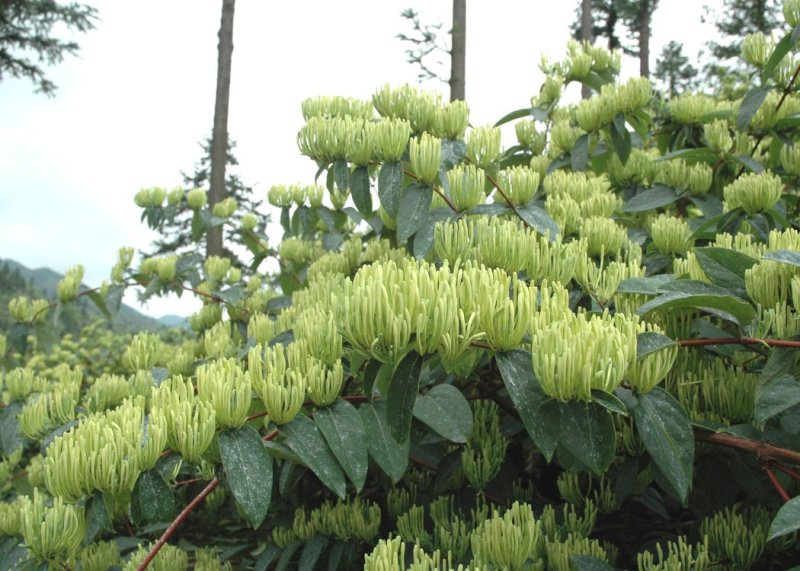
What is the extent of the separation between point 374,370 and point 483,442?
595 millimetres

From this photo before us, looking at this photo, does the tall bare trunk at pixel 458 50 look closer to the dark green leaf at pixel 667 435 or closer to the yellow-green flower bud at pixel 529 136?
the yellow-green flower bud at pixel 529 136

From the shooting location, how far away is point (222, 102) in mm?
7375

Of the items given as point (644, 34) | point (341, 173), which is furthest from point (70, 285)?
point (644, 34)

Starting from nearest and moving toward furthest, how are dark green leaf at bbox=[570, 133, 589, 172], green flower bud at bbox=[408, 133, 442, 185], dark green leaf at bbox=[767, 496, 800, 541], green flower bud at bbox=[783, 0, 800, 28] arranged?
dark green leaf at bbox=[767, 496, 800, 541]
green flower bud at bbox=[408, 133, 442, 185]
green flower bud at bbox=[783, 0, 800, 28]
dark green leaf at bbox=[570, 133, 589, 172]

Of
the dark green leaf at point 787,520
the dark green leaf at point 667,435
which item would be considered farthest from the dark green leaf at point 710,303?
the dark green leaf at point 787,520

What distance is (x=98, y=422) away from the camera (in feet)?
3.05

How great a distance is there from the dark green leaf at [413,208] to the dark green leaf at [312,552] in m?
0.72

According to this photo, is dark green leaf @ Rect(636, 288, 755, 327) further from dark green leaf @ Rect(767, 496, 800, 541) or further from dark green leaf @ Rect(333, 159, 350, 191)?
dark green leaf @ Rect(333, 159, 350, 191)

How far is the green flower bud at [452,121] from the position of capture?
66.0 inches

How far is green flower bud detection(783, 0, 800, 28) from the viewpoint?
5.88 feet

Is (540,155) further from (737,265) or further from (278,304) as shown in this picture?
(737,265)

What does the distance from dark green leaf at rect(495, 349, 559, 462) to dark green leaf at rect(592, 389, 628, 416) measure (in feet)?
0.22

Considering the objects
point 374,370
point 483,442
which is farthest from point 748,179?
point 374,370

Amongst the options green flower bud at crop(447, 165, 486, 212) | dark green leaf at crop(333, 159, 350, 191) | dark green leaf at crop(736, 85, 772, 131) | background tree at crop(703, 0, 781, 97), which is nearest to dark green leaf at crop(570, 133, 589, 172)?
dark green leaf at crop(736, 85, 772, 131)
